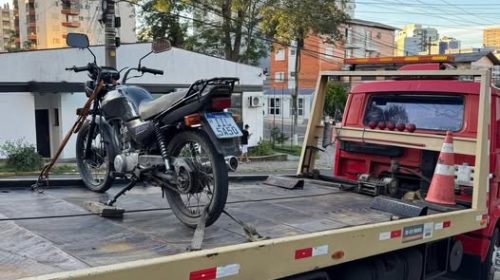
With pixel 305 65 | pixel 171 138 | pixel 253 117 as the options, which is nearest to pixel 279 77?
pixel 305 65

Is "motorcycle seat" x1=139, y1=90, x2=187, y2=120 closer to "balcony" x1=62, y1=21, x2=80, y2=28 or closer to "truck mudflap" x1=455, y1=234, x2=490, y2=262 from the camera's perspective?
"truck mudflap" x1=455, y1=234, x2=490, y2=262

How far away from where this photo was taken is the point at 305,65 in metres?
51.3

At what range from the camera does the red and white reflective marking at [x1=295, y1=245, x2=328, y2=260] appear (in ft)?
10.2

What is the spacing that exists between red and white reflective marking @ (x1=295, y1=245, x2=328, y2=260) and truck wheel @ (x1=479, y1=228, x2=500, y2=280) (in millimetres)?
2650

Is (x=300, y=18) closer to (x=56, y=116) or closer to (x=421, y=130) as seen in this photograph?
(x=56, y=116)

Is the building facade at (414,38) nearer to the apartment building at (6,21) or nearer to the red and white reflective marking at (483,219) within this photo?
the red and white reflective marking at (483,219)

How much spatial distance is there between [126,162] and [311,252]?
1.76 m

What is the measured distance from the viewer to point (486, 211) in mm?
4895

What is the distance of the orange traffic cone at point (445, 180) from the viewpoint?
15.8 ft

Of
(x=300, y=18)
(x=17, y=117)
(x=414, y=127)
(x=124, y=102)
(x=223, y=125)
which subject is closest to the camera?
(x=223, y=125)

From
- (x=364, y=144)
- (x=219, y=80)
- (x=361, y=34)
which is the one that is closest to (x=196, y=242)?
(x=219, y=80)

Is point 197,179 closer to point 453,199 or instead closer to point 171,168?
point 171,168

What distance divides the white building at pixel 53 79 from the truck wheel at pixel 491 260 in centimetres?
1334

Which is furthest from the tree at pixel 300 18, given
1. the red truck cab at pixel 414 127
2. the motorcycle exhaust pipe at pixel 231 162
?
the motorcycle exhaust pipe at pixel 231 162
